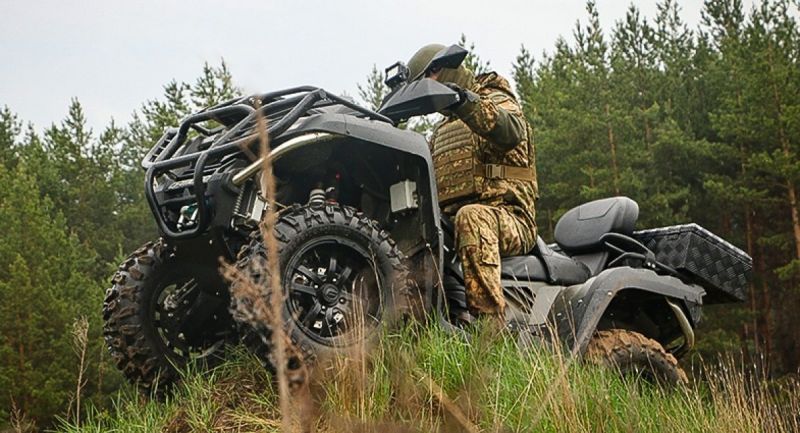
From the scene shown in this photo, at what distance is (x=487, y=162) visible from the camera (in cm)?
517

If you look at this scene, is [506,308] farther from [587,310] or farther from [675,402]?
[675,402]

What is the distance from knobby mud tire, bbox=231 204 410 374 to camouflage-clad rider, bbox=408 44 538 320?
56 cm

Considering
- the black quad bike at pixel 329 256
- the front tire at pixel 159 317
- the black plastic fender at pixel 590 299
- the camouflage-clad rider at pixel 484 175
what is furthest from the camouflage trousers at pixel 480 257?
the front tire at pixel 159 317

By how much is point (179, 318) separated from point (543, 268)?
2.21m

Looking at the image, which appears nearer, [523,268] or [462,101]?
[462,101]

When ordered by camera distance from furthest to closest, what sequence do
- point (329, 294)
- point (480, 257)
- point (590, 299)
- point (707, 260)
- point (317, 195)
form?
1. point (707, 260)
2. point (590, 299)
3. point (480, 257)
4. point (317, 195)
5. point (329, 294)

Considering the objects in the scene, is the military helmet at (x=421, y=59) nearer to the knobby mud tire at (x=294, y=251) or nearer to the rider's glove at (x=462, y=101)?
the rider's glove at (x=462, y=101)

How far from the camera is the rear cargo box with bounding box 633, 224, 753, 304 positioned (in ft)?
19.3

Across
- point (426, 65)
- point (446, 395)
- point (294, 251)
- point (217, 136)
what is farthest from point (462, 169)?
point (446, 395)

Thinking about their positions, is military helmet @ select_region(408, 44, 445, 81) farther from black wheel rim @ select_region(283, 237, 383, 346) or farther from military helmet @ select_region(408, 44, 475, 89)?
black wheel rim @ select_region(283, 237, 383, 346)

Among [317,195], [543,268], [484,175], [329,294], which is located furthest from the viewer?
[543,268]

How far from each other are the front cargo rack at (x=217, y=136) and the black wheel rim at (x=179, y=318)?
1.92 ft

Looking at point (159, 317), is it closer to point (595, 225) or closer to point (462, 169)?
point (462, 169)

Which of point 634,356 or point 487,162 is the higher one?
point 487,162
